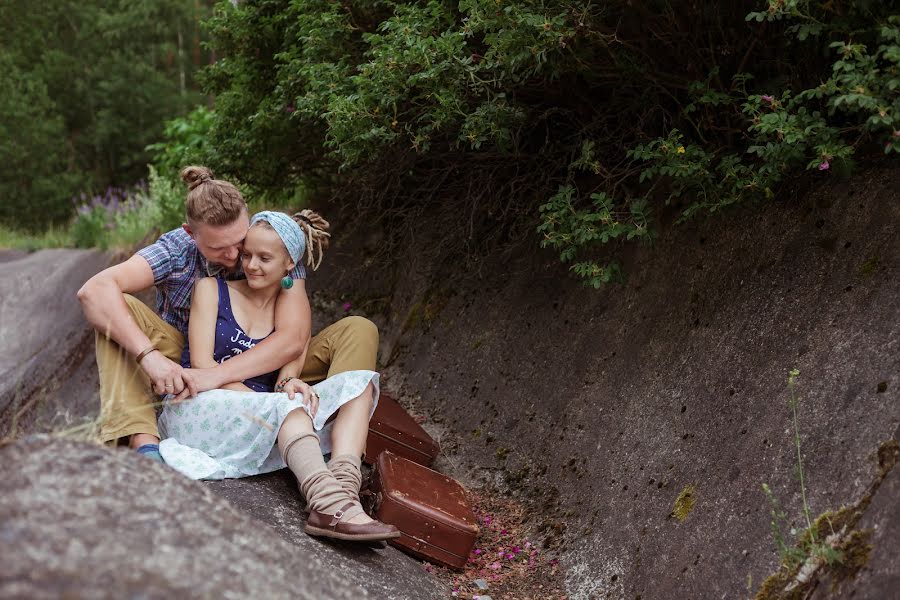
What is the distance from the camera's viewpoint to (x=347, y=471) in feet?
10.9

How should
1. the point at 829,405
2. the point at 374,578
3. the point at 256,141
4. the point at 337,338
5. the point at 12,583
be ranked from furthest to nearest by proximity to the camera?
the point at 256,141 → the point at 337,338 → the point at 374,578 → the point at 829,405 → the point at 12,583

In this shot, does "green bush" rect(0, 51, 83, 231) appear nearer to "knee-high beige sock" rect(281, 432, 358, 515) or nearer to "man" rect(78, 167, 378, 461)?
"man" rect(78, 167, 378, 461)

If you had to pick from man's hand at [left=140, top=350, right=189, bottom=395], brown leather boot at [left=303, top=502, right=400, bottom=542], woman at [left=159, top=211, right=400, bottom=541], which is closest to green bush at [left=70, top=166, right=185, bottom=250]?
woman at [left=159, top=211, right=400, bottom=541]

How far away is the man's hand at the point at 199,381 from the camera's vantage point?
342 cm

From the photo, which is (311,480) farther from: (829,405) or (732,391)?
(829,405)

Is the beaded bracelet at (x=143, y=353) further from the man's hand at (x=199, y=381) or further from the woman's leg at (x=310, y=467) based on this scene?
the woman's leg at (x=310, y=467)

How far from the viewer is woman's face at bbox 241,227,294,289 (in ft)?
11.5

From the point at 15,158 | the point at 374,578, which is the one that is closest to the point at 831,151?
the point at 374,578

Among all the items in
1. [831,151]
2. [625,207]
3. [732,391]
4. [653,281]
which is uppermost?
[831,151]

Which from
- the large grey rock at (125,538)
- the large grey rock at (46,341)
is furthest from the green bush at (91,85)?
the large grey rock at (125,538)

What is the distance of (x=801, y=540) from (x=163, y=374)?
2469 millimetres

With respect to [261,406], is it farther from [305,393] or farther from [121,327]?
[121,327]

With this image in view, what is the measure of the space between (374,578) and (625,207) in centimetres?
189

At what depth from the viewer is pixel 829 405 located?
2664 millimetres
